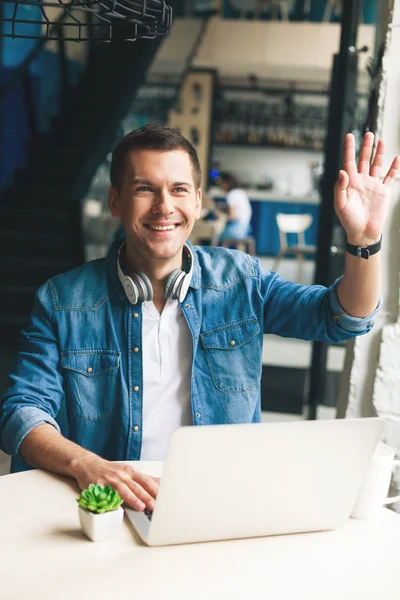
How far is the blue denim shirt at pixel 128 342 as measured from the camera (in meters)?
1.61

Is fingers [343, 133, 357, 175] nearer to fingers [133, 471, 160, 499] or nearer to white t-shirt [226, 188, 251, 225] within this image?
fingers [133, 471, 160, 499]

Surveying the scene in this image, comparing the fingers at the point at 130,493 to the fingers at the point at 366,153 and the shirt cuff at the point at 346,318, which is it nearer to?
the shirt cuff at the point at 346,318

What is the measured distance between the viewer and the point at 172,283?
65.4 inches

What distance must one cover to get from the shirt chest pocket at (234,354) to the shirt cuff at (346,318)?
22 cm

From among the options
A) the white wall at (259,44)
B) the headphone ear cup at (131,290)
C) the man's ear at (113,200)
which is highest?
the white wall at (259,44)

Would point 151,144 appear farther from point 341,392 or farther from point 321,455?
point 341,392

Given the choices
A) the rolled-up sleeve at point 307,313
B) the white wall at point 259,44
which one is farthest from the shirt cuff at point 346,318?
the white wall at point 259,44

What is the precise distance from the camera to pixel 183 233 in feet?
5.49

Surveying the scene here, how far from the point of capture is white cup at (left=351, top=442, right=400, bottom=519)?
1122mm

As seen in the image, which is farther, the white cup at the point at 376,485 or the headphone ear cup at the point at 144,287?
the headphone ear cup at the point at 144,287

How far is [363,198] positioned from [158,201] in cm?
48

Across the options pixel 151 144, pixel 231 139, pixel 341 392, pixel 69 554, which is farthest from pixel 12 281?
pixel 231 139

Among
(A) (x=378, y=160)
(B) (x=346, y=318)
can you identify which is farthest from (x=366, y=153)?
(B) (x=346, y=318)

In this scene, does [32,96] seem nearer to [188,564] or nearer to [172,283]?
[172,283]
